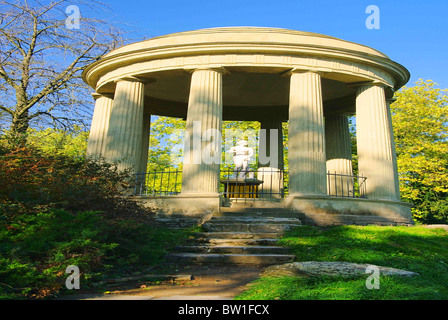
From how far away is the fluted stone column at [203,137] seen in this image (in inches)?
485

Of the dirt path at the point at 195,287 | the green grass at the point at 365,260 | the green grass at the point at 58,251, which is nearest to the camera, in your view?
the green grass at the point at 365,260

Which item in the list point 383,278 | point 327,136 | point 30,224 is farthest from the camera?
point 327,136

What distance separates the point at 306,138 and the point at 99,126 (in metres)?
A: 9.46

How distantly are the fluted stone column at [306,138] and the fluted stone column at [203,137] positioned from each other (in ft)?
9.24

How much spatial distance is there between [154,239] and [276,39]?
908cm

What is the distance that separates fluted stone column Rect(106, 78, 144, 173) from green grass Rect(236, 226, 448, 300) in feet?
24.7

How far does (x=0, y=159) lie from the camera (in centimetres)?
657

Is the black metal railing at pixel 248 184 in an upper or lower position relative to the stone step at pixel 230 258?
upper

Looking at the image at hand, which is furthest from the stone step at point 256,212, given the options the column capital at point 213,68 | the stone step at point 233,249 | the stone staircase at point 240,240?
the column capital at point 213,68

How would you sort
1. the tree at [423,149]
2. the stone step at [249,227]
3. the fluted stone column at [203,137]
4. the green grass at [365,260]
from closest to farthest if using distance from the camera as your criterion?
the green grass at [365,260], the stone step at [249,227], the fluted stone column at [203,137], the tree at [423,149]

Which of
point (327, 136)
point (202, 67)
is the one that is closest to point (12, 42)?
point (202, 67)

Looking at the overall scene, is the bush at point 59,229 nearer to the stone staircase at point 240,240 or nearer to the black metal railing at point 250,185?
the stone staircase at point 240,240

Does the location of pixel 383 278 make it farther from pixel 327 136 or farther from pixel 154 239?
pixel 327 136
